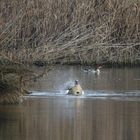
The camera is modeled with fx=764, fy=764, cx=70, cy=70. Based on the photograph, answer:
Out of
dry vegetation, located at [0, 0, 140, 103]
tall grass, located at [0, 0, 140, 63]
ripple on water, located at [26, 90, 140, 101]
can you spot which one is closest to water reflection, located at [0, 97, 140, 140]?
ripple on water, located at [26, 90, 140, 101]

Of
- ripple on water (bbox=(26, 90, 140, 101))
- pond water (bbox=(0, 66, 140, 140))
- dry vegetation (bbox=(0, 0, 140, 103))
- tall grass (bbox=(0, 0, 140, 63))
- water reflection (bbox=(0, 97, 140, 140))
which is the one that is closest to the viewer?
water reflection (bbox=(0, 97, 140, 140))

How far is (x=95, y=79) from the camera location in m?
31.5

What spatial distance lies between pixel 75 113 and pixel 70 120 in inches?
58.7

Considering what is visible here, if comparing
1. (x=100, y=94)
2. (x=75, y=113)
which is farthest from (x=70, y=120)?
(x=100, y=94)

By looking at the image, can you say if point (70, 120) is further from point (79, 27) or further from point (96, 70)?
point (79, 27)

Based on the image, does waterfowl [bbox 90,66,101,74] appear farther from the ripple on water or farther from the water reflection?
the water reflection

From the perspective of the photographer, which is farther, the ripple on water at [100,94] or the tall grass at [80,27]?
the tall grass at [80,27]

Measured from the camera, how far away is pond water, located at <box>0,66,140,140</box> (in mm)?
15805

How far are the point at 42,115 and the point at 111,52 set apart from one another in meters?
18.8

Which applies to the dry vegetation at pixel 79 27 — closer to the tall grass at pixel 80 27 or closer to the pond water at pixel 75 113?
the tall grass at pixel 80 27

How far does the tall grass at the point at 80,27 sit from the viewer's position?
35375 millimetres

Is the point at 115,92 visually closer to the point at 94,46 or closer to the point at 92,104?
the point at 92,104

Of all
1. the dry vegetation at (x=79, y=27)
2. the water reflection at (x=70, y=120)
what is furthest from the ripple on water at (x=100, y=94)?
the dry vegetation at (x=79, y=27)

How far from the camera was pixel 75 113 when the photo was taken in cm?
1922
